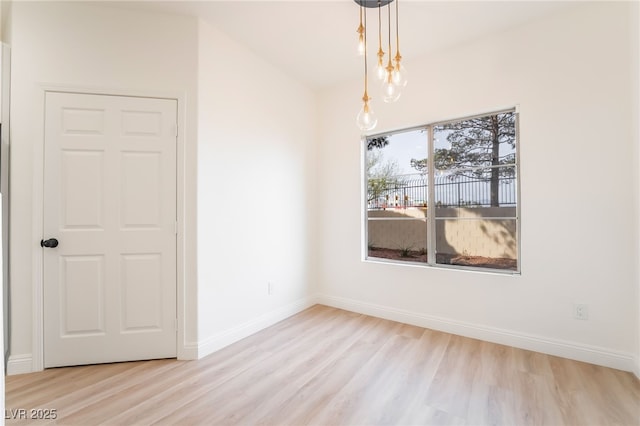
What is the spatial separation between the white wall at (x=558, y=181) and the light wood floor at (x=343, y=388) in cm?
28

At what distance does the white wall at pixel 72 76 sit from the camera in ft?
7.50

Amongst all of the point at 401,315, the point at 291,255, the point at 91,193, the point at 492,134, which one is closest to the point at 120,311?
the point at 91,193

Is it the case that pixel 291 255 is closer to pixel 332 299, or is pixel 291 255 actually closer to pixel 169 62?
pixel 332 299

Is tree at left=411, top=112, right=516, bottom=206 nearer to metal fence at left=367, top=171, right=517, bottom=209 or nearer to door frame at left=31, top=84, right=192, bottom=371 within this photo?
metal fence at left=367, top=171, right=517, bottom=209

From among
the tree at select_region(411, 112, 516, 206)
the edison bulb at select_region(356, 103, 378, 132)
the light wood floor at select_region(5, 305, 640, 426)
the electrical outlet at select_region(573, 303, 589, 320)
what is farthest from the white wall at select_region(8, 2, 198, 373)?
the electrical outlet at select_region(573, 303, 589, 320)

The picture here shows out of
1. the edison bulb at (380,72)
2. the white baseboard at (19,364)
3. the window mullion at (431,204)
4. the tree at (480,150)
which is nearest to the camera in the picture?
the edison bulb at (380,72)

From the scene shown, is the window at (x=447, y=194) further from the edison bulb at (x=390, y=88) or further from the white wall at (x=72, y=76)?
the white wall at (x=72, y=76)

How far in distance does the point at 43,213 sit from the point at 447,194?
363cm

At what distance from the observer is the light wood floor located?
6.01 feet

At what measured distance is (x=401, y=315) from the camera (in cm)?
333

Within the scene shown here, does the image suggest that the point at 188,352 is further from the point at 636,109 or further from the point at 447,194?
the point at 636,109

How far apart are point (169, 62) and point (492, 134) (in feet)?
10.1

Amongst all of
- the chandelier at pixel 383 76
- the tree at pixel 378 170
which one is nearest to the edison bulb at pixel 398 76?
the chandelier at pixel 383 76

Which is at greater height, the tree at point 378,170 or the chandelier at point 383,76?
the chandelier at point 383,76
